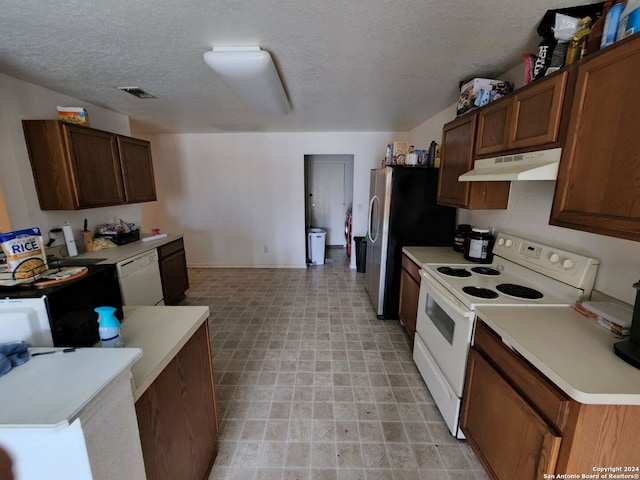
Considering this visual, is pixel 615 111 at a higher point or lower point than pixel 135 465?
higher

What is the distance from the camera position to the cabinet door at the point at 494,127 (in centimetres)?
156

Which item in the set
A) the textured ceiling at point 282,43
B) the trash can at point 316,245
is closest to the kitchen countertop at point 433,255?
the textured ceiling at point 282,43

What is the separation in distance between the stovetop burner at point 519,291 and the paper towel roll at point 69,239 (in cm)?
349

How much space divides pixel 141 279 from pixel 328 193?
13.9ft

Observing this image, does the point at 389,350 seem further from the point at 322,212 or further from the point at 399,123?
the point at 322,212

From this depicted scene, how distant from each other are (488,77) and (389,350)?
249 cm

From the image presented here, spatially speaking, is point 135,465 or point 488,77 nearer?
point 135,465

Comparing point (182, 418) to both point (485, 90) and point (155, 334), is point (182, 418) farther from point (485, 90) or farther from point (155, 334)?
point (485, 90)

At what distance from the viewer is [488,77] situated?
82.5 inches

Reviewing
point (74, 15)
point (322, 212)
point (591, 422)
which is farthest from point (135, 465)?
point (322, 212)

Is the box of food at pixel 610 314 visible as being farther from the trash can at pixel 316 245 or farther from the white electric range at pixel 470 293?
the trash can at pixel 316 245

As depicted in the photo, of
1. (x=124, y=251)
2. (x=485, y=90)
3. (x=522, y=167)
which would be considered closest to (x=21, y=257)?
(x=124, y=251)

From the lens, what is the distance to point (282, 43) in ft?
5.30

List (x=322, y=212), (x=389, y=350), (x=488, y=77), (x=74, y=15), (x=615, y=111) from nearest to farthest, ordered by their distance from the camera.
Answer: (x=615, y=111) < (x=74, y=15) < (x=488, y=77) < (x=389, y=350) < (x=322, y=212)
